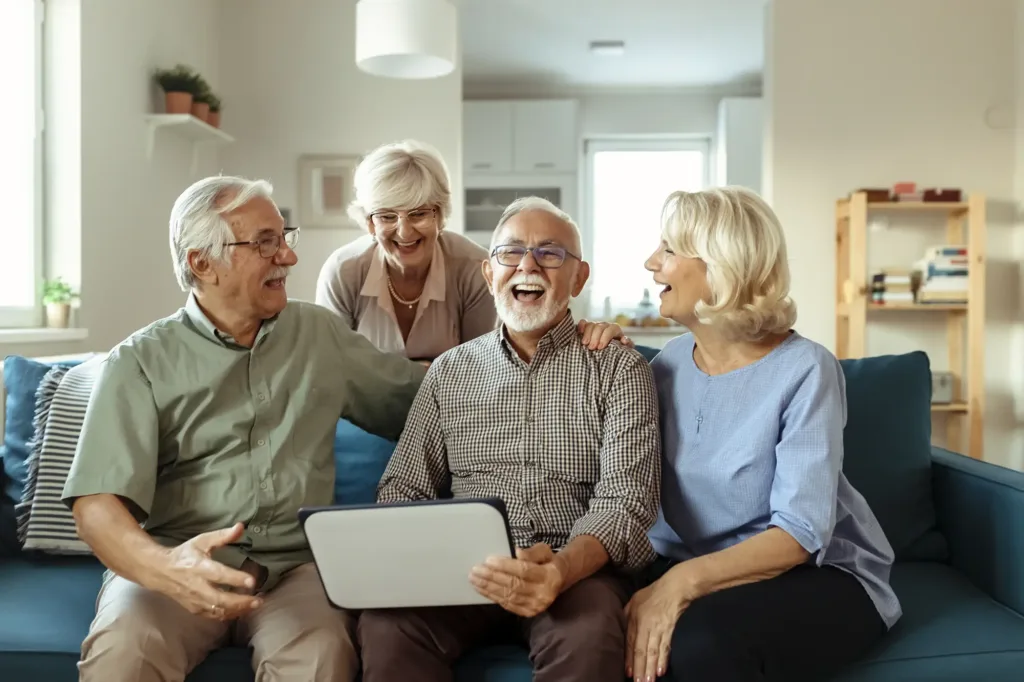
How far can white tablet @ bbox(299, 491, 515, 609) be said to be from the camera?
53.6 inches

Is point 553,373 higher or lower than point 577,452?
Result: higher

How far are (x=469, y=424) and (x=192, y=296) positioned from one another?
0.60 metres

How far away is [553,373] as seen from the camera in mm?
1820

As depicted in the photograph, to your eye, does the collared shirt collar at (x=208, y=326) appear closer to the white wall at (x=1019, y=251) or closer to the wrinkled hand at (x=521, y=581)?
the wrinkled hand at (x=521, y=581)

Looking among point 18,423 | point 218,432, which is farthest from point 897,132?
point 18,423

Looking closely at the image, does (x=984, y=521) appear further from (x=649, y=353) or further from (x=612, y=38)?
(x=612, y=38)

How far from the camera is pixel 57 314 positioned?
3.53 metres

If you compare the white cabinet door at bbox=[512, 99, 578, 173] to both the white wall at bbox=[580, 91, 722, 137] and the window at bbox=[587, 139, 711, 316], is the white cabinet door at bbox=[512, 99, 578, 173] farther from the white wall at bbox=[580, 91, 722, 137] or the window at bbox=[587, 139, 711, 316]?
the window at bbox=[587, 139, 711, 316]

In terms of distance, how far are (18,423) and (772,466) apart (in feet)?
5.29

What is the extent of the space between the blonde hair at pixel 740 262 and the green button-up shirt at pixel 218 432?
77 cm

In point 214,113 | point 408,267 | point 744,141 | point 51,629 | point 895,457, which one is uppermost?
point 744,141

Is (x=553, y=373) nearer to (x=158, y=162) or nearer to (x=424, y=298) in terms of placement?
(x=424, y=298)

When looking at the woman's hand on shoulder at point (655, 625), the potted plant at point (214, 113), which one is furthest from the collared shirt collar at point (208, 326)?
the potted plant at point (214, 113)

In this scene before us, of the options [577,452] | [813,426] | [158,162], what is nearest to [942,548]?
[813,426]
